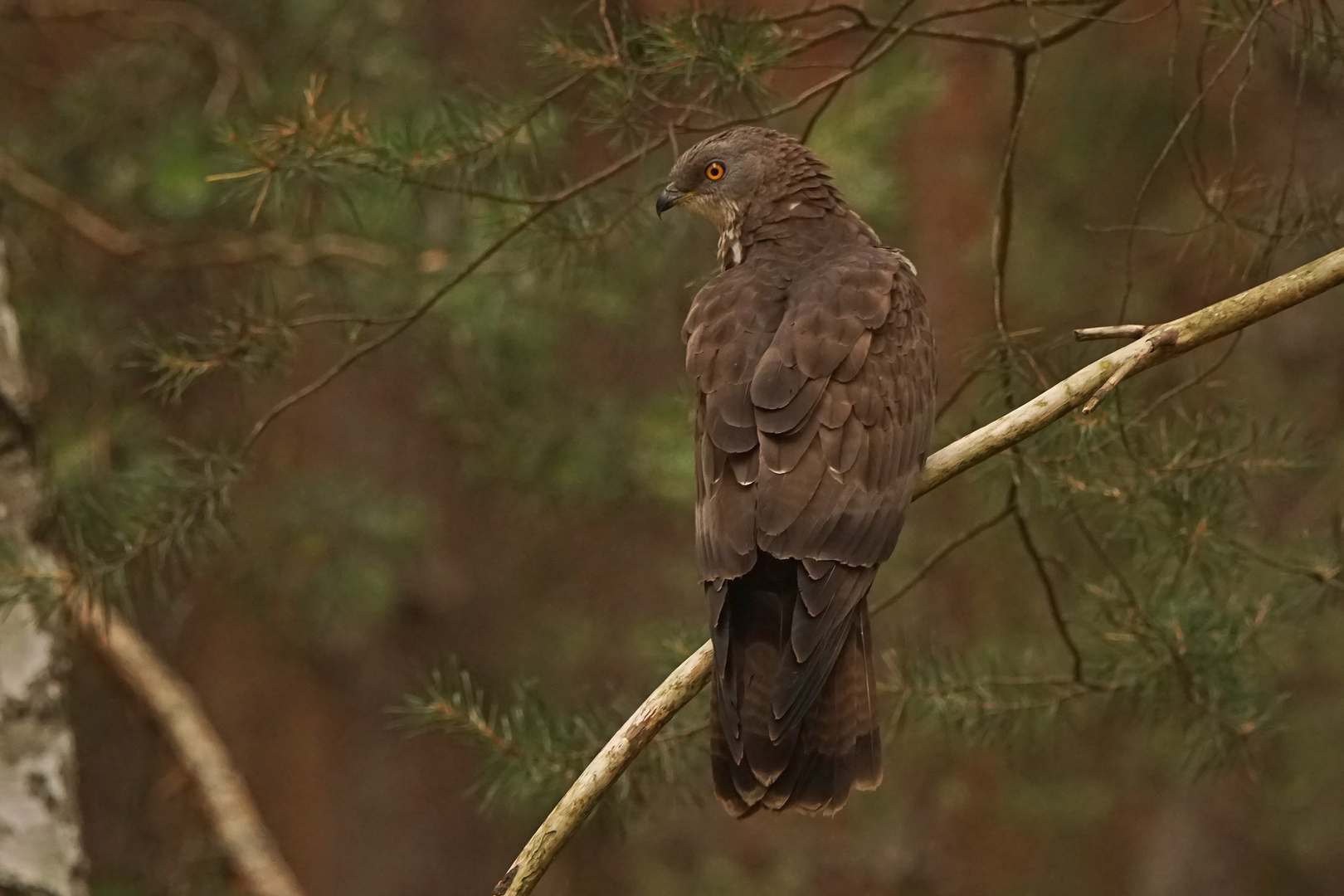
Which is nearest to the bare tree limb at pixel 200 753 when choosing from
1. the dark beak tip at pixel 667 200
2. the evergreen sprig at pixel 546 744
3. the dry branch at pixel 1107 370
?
the evergreen sprig at pixel 546 744

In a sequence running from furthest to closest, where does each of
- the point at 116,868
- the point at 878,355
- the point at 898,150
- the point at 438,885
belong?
the point at 438,885, the point at 898,150, the point at 116,868, the point at 878,355

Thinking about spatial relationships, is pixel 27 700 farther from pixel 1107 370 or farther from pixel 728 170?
pixel 1107 370

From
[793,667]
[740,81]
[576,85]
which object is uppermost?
[576,85]

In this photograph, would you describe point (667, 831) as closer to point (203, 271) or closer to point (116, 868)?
point (116, 868)

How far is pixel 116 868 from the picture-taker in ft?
23.6

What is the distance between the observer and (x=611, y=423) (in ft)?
20.2

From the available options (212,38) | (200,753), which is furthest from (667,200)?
(212,38)

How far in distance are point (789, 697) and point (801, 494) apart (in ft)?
1.26

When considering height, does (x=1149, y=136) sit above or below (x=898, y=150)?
below

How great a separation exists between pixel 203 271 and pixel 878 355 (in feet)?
13.2

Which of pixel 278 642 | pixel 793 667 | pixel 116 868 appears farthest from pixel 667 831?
pixel 793 667

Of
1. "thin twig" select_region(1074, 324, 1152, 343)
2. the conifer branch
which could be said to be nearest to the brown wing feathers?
"thin twig" select_region(1074, 324, 1152, 343)

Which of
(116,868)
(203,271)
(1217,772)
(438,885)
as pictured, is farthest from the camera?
(438,885)

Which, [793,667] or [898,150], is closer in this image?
[793,667]
